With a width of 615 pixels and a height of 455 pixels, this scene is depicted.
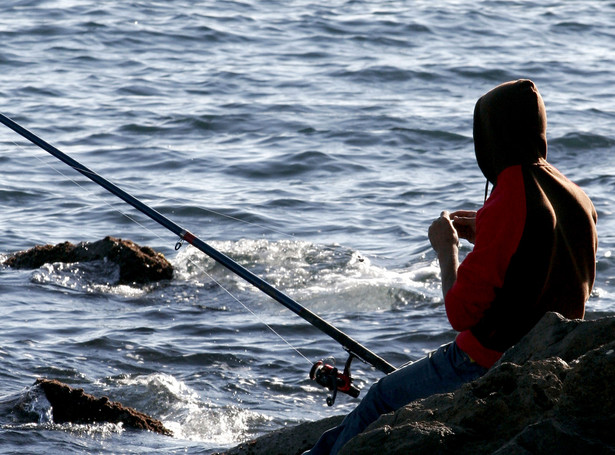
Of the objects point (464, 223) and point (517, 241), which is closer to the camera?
point (517, 241)

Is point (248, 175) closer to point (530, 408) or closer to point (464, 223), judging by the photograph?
point (464, 223)

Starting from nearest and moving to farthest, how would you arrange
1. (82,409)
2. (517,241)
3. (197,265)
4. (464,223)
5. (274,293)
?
(517,241) → (464,223) → (274,293) → (82,409) → (197,265)

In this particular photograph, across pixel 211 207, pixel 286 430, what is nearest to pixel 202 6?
pixel 211 207

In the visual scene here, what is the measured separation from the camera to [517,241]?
3074 mm

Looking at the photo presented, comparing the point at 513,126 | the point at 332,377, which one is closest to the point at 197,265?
the point at 332,377

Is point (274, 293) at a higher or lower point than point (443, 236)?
lower

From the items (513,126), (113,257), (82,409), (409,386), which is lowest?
(113,257)

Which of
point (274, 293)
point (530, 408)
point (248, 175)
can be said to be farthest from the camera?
point (248, 175)

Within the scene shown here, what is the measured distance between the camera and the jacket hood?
3.20 metres

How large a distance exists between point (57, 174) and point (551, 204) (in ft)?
27.7

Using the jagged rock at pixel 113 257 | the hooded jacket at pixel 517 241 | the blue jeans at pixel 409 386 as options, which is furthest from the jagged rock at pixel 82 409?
the jagged rock at pixel 113 257

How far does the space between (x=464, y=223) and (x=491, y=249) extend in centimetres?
56

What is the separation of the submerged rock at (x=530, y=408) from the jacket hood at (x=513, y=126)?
50 cm

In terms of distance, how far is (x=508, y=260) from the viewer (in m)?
3.09
